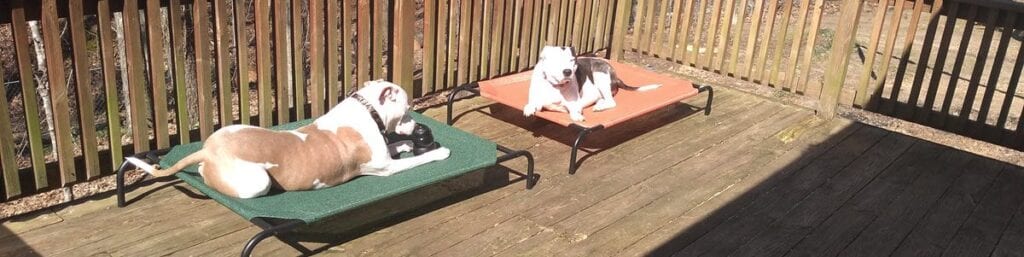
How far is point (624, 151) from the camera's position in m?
4.74

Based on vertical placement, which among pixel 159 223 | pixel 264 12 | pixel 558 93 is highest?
pixel 264 12

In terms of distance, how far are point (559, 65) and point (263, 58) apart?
144 centimetres

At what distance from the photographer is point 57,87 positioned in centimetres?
340

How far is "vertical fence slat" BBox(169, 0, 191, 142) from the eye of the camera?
3684 mm

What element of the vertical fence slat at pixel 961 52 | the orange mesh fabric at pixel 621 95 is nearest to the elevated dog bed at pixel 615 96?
the orange mesh fabric at pixel 621 95

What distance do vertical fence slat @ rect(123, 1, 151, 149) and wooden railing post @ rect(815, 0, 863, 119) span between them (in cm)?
392

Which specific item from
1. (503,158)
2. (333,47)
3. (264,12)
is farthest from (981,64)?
(264,12)

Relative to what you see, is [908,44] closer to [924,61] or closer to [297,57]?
[924,61]

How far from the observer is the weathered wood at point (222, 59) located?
3.87 metres

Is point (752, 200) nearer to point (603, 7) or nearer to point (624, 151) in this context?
point (624, 151)

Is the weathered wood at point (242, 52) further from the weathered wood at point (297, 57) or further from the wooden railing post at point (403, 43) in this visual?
the wooden railing post at point (403, 43)

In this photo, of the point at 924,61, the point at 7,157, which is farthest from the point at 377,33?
the point at 924,61

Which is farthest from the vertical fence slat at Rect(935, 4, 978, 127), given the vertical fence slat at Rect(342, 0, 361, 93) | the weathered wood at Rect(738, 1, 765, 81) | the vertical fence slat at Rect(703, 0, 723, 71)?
the vertical fence slat at Rect(342, 0, 361, 93)

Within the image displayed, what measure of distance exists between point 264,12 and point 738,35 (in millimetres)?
3208
